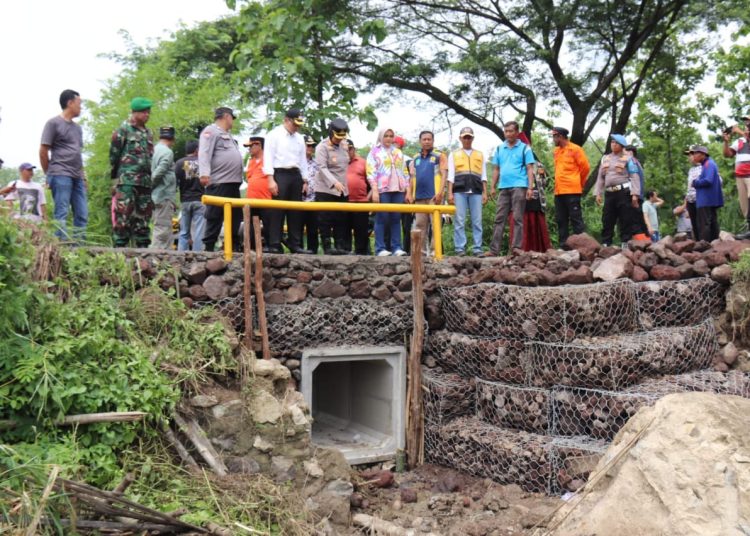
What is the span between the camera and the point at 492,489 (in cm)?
675

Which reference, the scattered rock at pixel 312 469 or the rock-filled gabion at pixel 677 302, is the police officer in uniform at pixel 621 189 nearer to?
the rock-filled gabion at pixel 677 302

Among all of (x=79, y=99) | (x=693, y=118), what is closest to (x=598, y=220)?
(x=693, y=118)

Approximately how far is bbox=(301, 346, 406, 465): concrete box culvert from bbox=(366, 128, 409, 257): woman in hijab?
129 centimetres

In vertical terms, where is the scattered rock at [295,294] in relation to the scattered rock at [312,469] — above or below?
above

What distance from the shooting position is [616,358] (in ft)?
21.1

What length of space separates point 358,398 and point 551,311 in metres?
2.76

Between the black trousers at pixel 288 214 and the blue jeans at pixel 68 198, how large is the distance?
1752 mm

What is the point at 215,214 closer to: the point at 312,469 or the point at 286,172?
the point at 286,172

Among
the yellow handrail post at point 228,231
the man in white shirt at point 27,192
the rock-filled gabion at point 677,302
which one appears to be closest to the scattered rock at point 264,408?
the yellow handrail post at point 228,231

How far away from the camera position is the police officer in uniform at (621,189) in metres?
9.25

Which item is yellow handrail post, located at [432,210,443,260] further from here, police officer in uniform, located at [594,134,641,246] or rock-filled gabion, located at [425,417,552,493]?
police officer in uniform, located at [594,134,641,246]

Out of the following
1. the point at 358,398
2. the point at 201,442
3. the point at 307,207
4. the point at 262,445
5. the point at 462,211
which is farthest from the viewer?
the point at 462,211

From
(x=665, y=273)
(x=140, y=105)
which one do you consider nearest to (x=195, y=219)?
(x=140, y=105)

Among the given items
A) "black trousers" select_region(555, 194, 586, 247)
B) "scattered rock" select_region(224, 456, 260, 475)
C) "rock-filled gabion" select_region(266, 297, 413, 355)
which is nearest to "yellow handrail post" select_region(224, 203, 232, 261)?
"rock-filled gabion" select_region(266, 297, 413, 355)
